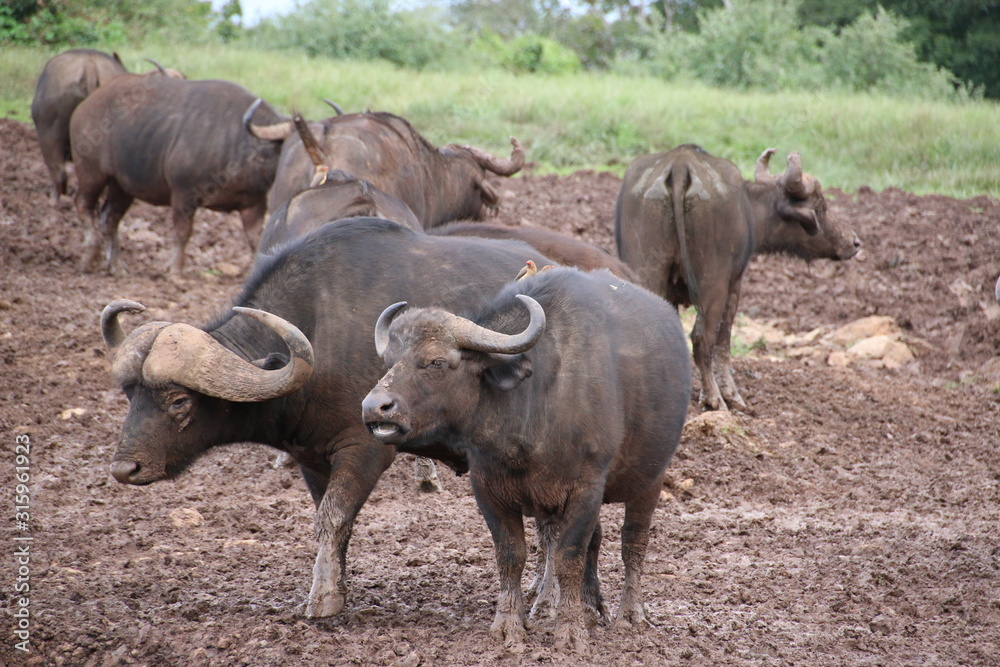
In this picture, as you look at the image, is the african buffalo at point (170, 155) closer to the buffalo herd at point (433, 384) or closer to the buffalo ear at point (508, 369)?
the buffalo herd at point (433, 384)

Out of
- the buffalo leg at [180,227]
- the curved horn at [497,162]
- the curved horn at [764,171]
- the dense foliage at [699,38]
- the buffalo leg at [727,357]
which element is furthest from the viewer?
the dense foliage at [699,38]

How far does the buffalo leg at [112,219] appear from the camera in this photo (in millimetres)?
12992

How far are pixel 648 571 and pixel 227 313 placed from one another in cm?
287

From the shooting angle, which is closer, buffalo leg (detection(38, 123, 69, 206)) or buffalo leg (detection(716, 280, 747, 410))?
buffalo leg (detection(716, 280, 747, 410))

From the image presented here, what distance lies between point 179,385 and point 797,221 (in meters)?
7.46

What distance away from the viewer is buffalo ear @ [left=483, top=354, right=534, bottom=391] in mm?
4656

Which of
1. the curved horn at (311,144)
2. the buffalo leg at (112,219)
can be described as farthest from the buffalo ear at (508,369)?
the buffalo leg at (112,219)

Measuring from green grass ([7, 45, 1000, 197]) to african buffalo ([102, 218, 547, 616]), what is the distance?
44.9ft

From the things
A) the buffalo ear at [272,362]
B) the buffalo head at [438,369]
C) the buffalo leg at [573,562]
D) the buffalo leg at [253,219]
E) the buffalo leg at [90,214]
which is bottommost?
the buffalo leg at [90,214]

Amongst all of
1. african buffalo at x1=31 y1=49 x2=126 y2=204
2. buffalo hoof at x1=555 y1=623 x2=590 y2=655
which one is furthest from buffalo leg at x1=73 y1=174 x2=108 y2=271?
buffalo hoof at x1=555 y1=623 x2=590 y2=655

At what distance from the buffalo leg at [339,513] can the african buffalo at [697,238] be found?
4643 mm

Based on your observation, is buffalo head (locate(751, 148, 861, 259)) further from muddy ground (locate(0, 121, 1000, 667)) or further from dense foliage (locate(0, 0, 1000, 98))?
dense foliage (locate(0, 0, 1000, 98))

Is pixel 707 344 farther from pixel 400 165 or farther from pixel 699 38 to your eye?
pixel 699 38

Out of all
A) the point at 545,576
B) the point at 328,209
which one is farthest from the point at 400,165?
the point at 545,576
